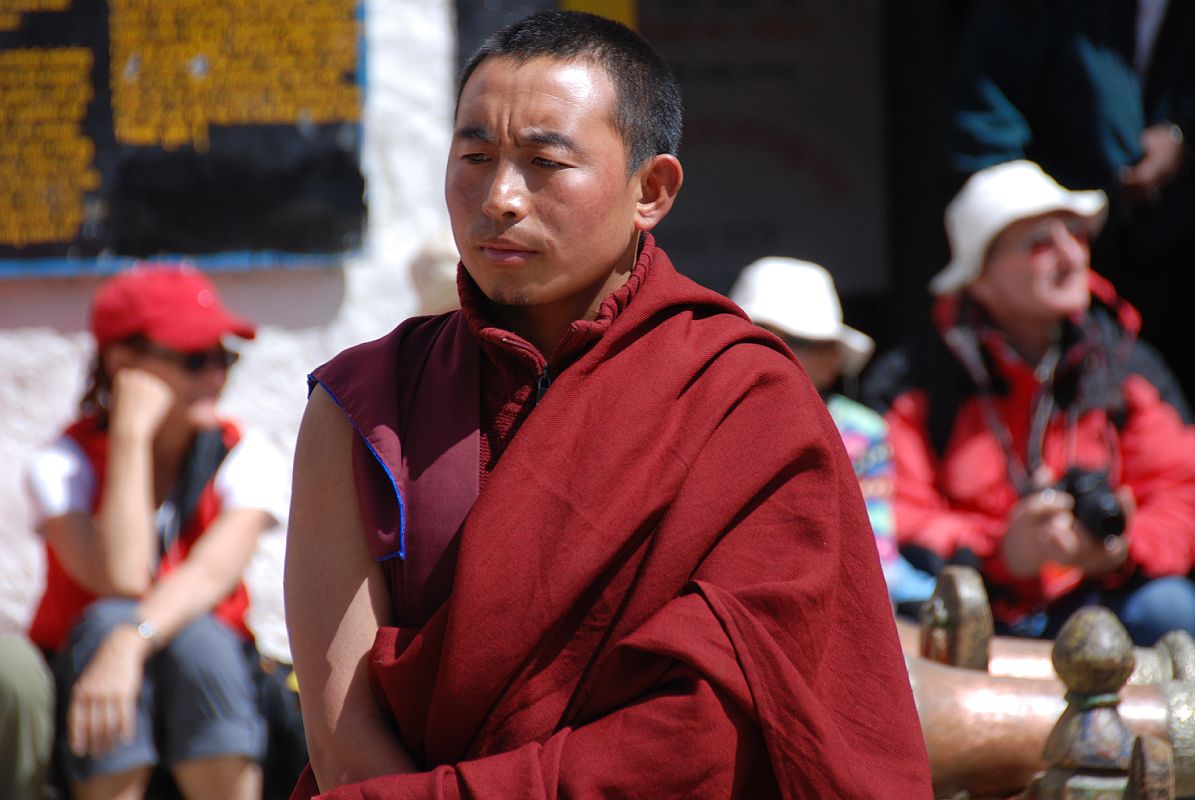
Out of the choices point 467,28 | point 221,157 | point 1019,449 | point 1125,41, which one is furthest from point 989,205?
point 221,157

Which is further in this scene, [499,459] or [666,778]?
[499,459]

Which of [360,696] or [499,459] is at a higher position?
[499,459]

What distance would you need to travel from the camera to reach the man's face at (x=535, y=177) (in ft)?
5.70

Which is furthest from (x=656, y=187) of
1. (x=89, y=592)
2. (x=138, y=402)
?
(x=89, y=592)

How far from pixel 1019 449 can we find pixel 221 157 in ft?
7.40

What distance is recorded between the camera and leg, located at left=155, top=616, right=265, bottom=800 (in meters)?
3.15

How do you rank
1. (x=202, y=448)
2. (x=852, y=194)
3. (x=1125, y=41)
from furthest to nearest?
(x=852, y=194) → (x=1125, y=41) → (x=202, y=448)

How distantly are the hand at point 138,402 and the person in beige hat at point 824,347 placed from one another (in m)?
1.56

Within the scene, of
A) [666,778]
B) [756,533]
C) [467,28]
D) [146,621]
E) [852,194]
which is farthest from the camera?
[852,194]

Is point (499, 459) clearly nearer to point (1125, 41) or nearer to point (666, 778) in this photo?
point (666, 778)

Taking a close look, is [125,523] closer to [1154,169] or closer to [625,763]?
[625,763]

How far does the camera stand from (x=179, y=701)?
125 inches

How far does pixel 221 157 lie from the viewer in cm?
421

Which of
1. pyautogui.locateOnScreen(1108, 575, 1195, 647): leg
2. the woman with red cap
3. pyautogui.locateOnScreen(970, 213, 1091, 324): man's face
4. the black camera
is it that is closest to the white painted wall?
the woman with red cap
